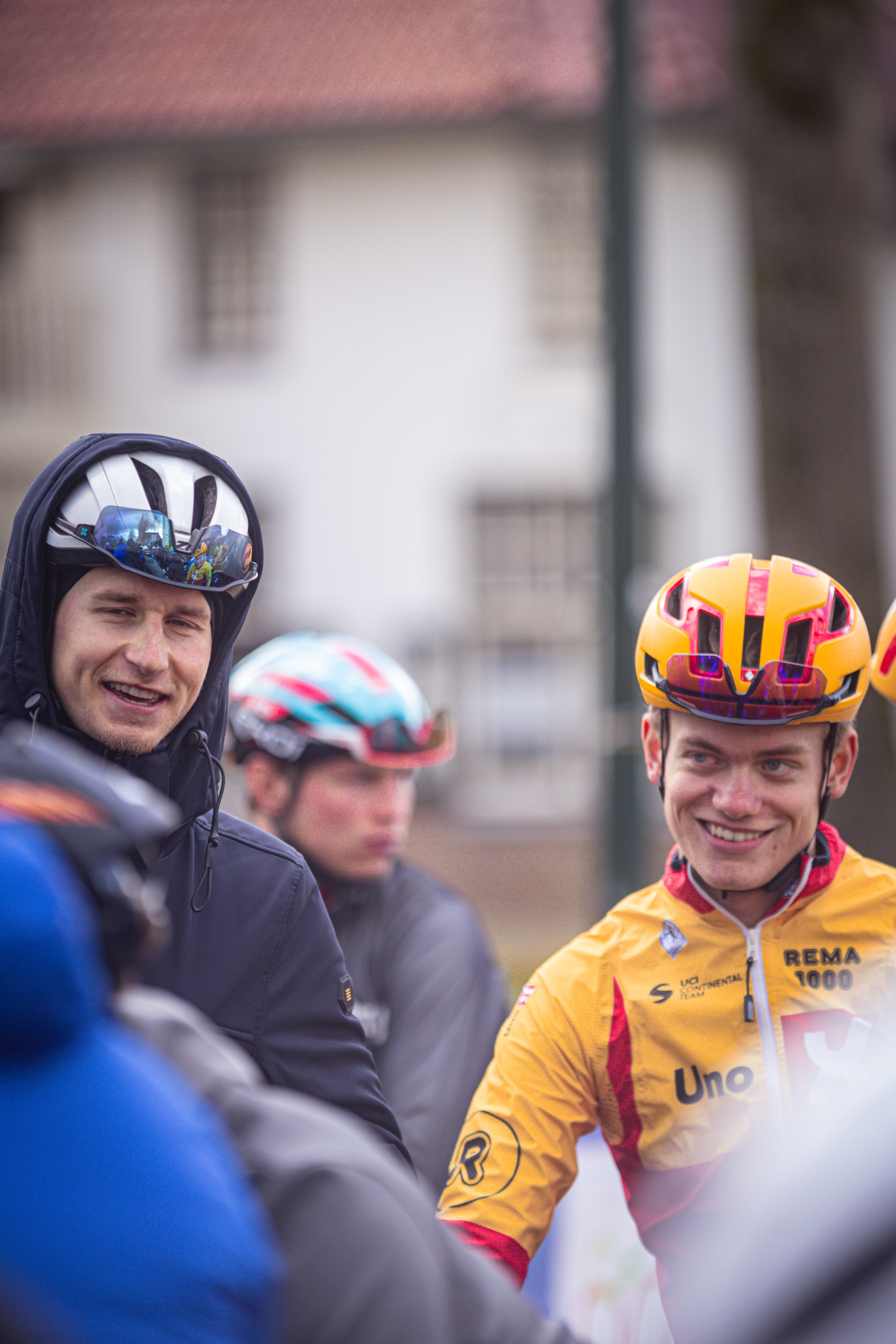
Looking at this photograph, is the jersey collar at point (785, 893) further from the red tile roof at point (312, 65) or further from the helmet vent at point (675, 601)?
the red tile roof at point (312, 65)

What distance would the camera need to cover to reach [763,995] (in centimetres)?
265

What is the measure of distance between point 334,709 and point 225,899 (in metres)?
1.46

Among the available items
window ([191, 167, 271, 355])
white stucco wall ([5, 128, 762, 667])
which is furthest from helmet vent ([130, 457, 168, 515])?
window ([191, 167, 271, 355])

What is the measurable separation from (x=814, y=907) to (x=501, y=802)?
50.2 feet

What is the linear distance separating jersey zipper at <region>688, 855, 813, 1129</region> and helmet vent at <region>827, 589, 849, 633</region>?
18.2 inches

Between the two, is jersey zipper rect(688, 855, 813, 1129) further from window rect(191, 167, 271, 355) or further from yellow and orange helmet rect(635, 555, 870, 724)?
window rect(191, 167, 271, 355)

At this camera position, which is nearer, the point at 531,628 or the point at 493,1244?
the point at 493,1244

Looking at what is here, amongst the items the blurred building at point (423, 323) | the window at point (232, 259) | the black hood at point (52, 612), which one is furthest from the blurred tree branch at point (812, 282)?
the window at point (232, 259)

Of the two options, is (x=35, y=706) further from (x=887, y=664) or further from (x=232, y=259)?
(x=232, y=259)

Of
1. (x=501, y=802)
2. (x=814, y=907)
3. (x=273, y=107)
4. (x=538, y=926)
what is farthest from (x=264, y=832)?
(x=273, y=107)

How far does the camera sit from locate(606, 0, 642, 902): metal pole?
21.6 ft

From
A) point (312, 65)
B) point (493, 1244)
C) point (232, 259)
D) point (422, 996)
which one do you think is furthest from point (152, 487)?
point (312, 65)

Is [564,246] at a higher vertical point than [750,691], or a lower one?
higher

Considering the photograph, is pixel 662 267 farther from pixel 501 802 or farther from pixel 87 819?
pixel 87 819
